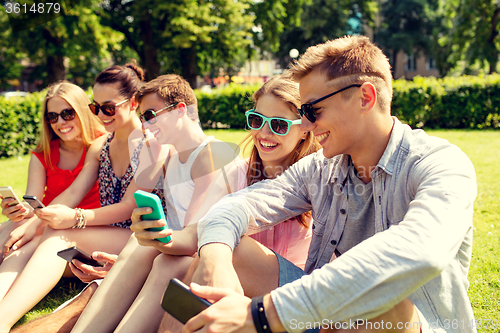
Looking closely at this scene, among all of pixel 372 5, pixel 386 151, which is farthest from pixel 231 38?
pixel 386 151

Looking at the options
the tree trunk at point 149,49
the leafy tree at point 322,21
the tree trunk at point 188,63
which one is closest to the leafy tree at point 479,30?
the leafy tree at point 322,21

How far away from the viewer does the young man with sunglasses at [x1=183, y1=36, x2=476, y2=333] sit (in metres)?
1.43

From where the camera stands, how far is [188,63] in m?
23.8

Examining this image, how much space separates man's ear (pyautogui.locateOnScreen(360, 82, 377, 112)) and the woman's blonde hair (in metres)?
3.10

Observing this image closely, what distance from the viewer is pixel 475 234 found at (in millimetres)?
4316

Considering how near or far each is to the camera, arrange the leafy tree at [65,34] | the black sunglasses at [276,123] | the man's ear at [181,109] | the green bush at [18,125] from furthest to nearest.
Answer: the leafy tree at [65,34] < the green bush at [18,125] < the man's ear at [181,109] < the black sunglasses at [276,123]

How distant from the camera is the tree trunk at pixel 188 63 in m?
23.4

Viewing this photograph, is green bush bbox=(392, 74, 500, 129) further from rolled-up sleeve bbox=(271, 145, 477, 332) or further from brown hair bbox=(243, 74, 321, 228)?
rolled-up sleeve bbox=(271, 145, 477, 332)

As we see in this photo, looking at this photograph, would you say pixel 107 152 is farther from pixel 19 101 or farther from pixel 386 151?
pixel 19 101

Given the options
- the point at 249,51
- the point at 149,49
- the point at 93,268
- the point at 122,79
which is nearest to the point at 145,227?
the point at 93,268

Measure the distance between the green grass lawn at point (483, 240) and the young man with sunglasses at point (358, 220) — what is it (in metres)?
1.32

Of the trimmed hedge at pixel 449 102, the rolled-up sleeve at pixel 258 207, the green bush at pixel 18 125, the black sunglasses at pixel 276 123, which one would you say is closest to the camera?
the rolled-up sleeve at pixel 258 207

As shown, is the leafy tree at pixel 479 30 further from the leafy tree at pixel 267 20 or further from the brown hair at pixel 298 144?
the brown hair at pixel 298 144

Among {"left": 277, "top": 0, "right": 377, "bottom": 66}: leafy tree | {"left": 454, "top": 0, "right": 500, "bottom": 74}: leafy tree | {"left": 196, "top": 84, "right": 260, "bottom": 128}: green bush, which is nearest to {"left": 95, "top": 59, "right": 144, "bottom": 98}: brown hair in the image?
{"left": 196, "top": 84, "right": 260, "bottom": 128}: green bush
